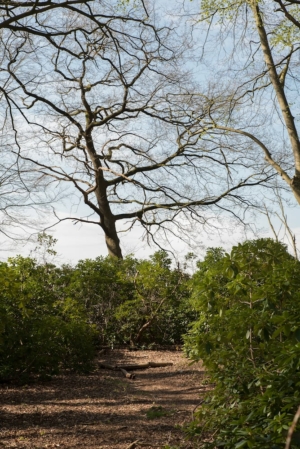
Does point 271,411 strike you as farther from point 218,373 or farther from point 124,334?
point 124,334

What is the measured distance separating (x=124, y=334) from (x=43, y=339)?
4.29m

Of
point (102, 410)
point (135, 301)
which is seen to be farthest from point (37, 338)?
point (135, 301)

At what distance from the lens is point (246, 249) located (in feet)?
15.0

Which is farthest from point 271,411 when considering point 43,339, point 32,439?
point 43,339

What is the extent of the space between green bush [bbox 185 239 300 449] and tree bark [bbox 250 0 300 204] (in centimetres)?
678

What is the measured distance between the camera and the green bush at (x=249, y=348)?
325 cm

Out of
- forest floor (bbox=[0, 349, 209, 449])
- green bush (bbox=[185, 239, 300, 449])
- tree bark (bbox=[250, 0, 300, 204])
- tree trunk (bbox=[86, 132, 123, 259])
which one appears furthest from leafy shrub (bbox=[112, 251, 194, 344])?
green bush (bbox=[185, 239, 300, 449])

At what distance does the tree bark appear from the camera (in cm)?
1134

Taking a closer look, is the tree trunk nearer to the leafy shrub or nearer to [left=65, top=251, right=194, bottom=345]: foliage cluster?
[left=65, top=251, right=194, bottom=345]: foliage cluster

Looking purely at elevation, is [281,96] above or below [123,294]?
above

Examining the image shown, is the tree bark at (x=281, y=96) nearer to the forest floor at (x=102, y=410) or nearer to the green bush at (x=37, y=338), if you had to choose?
the forest floor at (x=102, y=410)

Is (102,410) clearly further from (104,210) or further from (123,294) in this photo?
(104,210)

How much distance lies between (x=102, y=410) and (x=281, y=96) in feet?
27.0

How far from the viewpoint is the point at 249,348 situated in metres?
4.20
